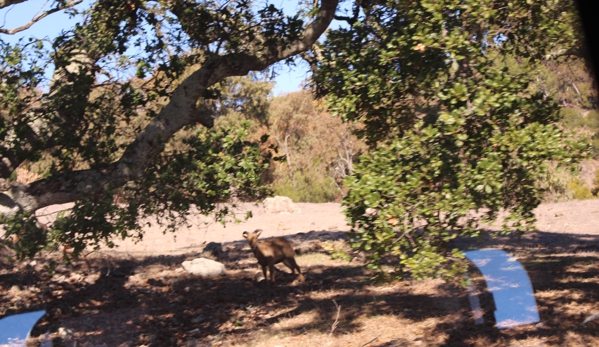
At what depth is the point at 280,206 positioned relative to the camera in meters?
22.1

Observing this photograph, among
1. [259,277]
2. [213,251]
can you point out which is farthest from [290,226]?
[259,277]

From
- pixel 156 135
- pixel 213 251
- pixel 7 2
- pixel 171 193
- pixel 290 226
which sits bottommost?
pixel 290 226

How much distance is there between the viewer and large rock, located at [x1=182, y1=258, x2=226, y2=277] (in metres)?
12.1

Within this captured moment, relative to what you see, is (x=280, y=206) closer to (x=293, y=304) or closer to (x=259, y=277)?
(x=259, y=277)

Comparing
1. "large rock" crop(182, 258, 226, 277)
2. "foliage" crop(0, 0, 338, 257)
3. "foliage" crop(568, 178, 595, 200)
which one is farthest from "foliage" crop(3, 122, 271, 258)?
"foliage" crop(568, 178, 595, 200)

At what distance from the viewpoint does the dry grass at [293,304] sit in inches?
286

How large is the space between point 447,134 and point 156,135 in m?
3.83

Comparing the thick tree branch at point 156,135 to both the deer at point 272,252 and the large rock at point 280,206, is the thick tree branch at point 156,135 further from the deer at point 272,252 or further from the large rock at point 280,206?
the large rock at point 280,206

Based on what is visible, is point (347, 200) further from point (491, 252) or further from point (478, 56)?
point (491, 252)

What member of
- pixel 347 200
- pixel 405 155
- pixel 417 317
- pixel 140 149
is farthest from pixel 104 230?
pixel 417 317

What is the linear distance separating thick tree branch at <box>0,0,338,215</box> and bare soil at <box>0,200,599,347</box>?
117cm

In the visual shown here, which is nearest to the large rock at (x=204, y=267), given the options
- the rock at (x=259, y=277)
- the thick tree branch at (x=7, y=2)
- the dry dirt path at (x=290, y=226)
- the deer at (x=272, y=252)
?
the rock at (x=259, y=277)

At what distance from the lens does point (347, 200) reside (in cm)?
517

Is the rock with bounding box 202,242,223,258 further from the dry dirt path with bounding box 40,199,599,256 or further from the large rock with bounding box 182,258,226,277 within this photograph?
the large rock with bounding box 182,258,226,277
